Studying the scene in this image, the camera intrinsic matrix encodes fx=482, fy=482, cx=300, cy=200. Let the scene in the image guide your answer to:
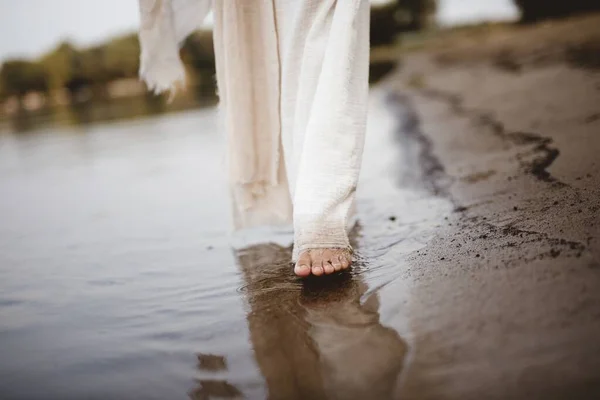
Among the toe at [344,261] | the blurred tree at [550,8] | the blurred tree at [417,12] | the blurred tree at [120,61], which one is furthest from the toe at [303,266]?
the blurred tree at [120,61]

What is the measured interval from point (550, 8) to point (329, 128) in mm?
26071

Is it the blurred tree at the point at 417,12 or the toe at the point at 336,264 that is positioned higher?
the blurred tree at the point at 417,12

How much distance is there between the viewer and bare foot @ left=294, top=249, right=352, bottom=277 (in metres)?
1.55

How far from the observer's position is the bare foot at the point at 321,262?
5.07 feet

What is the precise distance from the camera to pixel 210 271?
1874 mm

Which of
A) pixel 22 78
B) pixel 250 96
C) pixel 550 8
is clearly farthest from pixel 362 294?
pixel 22 78

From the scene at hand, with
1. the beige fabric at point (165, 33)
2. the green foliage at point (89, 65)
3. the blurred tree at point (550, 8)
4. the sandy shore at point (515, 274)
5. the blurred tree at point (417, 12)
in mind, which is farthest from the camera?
the green foliage at point (89, 65)

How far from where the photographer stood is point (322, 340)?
1155 mm

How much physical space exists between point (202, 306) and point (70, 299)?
0.55 meters

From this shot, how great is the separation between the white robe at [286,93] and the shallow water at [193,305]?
20cm

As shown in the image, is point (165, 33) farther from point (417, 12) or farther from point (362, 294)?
point (417, 12)

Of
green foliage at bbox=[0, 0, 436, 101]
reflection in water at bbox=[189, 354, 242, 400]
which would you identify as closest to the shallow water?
reflection in water at bbox=[189, 354, 242, 400]

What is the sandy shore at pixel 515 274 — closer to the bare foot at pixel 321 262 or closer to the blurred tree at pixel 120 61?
the bare foot at pixel 321 262

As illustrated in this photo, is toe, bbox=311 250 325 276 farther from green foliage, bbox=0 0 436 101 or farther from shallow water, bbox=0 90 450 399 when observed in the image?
green foliage, bbox=0 0 436 101
